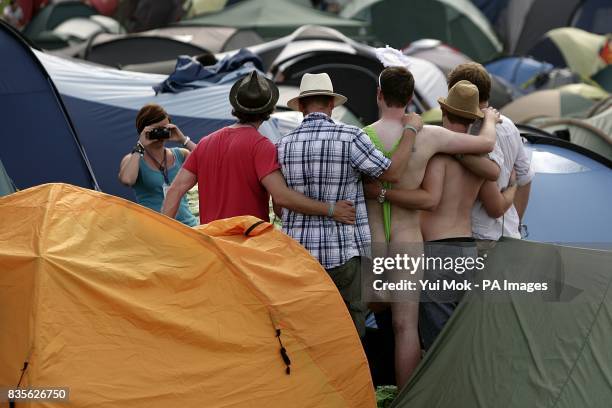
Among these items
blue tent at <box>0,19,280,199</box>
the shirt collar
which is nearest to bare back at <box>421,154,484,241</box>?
the shirt collar

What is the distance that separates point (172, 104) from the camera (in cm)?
920

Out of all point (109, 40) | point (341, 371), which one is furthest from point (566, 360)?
point (109, 40)

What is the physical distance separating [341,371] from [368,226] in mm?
722

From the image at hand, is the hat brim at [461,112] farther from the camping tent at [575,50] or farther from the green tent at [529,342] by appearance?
the camping tent at [575,50]

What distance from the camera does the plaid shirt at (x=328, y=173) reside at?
494 cm

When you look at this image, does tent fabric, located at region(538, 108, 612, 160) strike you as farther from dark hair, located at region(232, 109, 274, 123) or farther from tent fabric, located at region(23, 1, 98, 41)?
tent fabric, located at region(23, 1, 98, 41)

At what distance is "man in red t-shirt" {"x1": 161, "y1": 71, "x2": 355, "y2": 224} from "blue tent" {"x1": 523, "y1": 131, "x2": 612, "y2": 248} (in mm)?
2498

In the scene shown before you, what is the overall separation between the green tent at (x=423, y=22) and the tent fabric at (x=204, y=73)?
528 inches

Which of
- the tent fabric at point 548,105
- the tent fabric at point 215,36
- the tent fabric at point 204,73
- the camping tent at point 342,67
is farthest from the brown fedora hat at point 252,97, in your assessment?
the tent fabric at point 215,36

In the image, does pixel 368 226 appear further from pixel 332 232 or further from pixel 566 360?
pixel 566 360

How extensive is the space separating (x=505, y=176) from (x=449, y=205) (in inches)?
16.9

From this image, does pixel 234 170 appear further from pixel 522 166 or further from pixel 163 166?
pixel 522 166

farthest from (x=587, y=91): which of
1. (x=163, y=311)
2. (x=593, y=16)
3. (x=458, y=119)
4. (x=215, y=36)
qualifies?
(x=163, y=311)

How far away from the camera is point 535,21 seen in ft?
80.5
